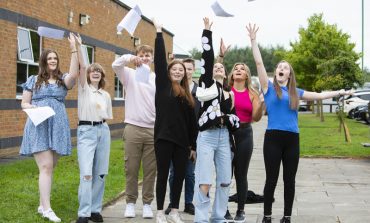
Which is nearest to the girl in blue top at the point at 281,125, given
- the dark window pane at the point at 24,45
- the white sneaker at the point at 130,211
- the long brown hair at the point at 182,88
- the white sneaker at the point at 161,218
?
the long brown hair at the point at 182,88

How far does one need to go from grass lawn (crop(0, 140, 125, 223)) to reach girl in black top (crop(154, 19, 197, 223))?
1.30 metres

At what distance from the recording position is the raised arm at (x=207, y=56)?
636 centimetres

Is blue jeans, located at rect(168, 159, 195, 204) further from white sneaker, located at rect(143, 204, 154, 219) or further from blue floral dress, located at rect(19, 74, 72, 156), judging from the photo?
blue floral dress, located at rect(19, 74, 72, 156)

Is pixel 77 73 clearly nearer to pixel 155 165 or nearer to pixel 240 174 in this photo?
pixel 155 165

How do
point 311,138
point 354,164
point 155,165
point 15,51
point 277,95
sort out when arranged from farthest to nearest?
1. point 311,138
2. point 15,51
3. point 354,164
4. point 155,165
5. point 277,95

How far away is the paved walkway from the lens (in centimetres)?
746

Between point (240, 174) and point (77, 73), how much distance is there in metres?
2.23

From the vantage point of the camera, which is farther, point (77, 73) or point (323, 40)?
point (323, 40)

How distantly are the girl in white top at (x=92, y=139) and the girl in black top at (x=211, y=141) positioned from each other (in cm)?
124

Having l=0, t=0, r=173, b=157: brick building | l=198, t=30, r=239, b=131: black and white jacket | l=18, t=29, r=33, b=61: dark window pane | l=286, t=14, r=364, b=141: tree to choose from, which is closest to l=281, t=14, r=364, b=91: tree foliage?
l=286, t=14, r=364, b=141: tree

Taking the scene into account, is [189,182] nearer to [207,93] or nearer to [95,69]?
[207,93]

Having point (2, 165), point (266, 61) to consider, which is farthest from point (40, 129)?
point (266, 61)

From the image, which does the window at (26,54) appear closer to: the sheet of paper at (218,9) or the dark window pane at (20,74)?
the dark window pane at (20,74)

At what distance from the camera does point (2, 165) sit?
12047mm
